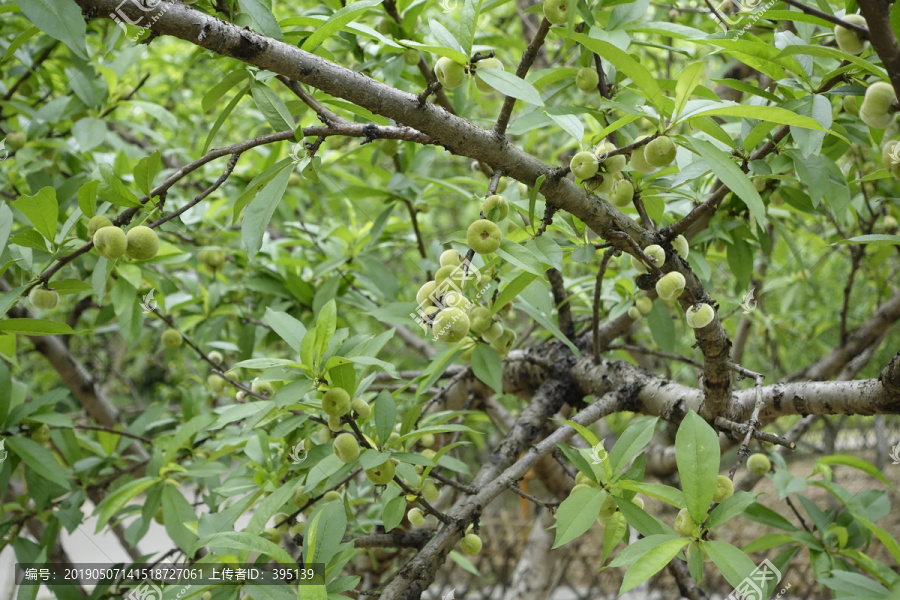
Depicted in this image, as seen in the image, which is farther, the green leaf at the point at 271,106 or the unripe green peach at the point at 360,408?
the unripe green peach at the point at 360,408

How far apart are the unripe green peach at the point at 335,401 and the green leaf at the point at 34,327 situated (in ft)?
1.09

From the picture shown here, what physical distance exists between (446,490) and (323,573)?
4.43 ft

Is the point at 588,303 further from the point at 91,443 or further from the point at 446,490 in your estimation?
the point at 91,443

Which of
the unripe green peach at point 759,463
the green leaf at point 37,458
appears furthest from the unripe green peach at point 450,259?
the green leaf at point 37,458

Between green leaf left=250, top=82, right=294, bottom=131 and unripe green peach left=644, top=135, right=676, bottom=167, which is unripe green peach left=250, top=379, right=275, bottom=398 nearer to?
green leaf left=250, top=82, right=294, bottom=131

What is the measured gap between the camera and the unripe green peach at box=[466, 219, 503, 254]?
73cm

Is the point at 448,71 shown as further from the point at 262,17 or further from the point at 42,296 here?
the point at 42,296

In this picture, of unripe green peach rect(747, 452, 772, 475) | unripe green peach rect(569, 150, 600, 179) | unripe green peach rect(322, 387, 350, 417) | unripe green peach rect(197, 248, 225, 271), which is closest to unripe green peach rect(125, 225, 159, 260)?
unripe green peach rect(322, 387, 350, 417)

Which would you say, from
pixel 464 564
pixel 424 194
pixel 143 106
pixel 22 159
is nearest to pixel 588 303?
pixel 424 194

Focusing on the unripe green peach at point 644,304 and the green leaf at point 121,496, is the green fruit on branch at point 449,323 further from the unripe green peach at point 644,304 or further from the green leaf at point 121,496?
the green leaf at point 121,496

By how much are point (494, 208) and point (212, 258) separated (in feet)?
3.31

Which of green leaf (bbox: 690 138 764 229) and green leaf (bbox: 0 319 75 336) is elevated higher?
green leaf (bbox: 690 138 764 229)

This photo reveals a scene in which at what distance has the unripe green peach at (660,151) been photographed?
0.73 metres

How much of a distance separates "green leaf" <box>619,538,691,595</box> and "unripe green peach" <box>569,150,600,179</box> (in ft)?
1.42
